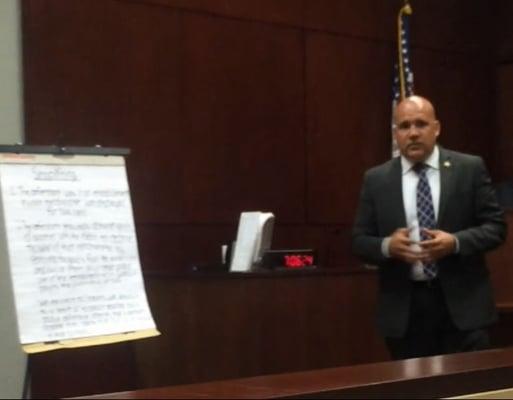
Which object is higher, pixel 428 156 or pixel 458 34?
pixel 458 34

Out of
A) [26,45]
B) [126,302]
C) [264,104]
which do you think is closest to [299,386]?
[126,302]

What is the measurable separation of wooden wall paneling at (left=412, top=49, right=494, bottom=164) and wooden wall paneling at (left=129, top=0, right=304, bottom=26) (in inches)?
39.1

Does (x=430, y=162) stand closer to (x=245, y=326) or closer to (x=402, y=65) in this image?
(x=245, y=326)

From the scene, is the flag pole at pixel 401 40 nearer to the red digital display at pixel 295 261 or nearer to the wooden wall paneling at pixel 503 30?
the wooden wall paneling at pixel 503 30

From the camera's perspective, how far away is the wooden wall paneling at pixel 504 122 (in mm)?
6723

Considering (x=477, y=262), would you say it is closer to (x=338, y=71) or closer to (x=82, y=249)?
(x=82, y=249)

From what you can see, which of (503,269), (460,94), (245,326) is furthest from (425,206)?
(460,94)

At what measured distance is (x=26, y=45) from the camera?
4766 mm

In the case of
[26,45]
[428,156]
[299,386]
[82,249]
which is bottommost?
[299,386]

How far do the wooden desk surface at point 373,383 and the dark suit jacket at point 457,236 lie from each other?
139 cm

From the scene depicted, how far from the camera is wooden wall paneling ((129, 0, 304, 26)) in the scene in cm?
540

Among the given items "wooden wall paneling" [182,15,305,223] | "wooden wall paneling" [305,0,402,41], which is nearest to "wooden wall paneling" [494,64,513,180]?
"wooden wall paneling" [305,0,402,41]

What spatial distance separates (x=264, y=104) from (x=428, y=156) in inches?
87.1

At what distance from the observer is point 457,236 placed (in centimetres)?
340
